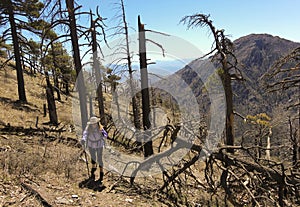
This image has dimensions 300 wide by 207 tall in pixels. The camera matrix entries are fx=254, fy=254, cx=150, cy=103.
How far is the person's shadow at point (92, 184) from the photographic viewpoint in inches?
244

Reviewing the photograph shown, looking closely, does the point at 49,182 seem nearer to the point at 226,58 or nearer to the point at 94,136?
the point at 94,136

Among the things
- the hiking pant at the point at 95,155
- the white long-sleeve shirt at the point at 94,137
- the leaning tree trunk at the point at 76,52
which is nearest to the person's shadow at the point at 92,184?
the hiking pant at the point at 95,155

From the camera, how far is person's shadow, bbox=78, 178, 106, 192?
620 centimetres

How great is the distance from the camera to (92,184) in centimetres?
638

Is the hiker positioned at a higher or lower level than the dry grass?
higher

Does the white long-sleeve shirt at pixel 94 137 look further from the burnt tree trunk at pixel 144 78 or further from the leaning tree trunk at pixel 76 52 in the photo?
the leaning tree trunk at pixel 76 52

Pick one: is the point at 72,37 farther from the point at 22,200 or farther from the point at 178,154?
the point at 22,200

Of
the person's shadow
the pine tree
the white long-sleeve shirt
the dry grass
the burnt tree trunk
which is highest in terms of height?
the pine tree

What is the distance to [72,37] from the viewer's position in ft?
34.5

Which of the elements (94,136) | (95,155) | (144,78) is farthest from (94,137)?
(144,78)

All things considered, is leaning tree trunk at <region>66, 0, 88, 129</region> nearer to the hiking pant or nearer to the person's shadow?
the hiking pant

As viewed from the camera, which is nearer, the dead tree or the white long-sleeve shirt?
the white long-sleeve shirt

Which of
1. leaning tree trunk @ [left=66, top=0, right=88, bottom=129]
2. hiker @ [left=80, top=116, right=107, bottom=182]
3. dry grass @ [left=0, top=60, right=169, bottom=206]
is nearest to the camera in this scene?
dry grass @ [left=0, top=60, right=169, bottom=206]

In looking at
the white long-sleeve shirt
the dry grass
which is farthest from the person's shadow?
the white long-sleeve shirt
